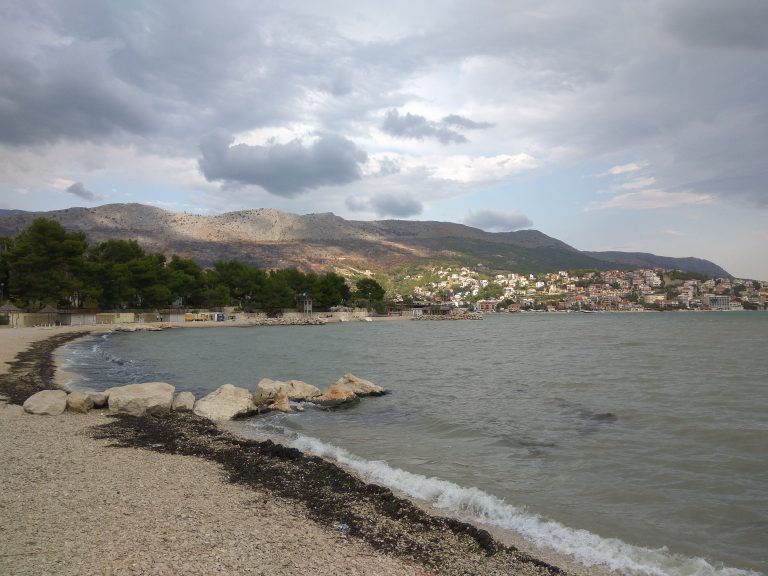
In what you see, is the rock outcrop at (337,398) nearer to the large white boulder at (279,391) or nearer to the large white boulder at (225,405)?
the large white boulder at (279,391)

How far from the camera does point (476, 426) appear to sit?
44.9 feet

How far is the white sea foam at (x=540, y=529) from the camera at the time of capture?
5.97 meters

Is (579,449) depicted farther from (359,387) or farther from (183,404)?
(183,404)

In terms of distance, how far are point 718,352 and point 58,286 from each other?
67.6 metres

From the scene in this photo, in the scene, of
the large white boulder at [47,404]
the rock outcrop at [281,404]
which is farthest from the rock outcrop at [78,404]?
the rock outcrop at [281,404]

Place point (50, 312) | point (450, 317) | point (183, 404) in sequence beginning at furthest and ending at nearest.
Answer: point (450, 317) → point (50, 312) → point (183, 404)

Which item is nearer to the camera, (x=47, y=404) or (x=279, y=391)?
A: (x=47, y=404)

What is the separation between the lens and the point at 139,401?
46.2 feet

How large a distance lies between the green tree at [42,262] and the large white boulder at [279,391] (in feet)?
183

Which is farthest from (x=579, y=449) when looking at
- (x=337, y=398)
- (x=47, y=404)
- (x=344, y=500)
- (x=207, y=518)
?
(x=47, y=404)

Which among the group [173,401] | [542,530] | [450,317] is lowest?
[450,317]

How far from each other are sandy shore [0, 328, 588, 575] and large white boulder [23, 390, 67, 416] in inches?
111

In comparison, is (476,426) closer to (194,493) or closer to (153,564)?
(194,493)

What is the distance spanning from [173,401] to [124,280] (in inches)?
2830
